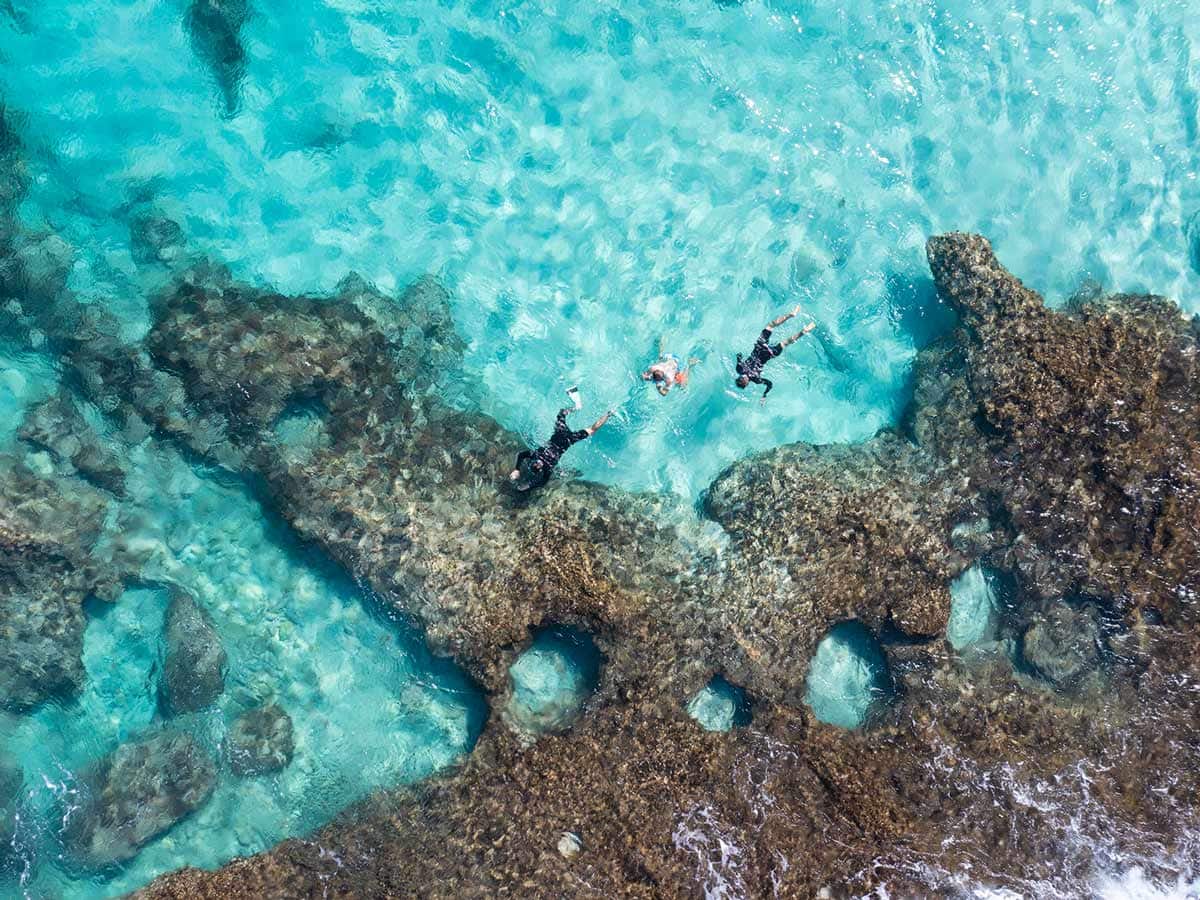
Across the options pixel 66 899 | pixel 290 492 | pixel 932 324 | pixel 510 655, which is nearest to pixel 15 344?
→ pixel 290 492

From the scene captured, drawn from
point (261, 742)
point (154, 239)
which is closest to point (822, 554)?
point (261, 742)

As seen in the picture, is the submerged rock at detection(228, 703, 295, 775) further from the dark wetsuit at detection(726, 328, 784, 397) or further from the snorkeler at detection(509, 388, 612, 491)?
the dark wetsuit at detection(726, 328, 784, 397)

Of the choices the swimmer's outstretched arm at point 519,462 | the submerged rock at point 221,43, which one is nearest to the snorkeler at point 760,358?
the swimmer's outstretched arm at point 519,462

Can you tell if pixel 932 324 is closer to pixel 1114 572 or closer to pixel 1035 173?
pixel 1035 173

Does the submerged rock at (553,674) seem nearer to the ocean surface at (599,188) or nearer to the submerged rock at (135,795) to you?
the ocean surface at (599,188)

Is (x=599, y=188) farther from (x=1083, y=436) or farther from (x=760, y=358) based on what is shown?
(x=1083, y=436)

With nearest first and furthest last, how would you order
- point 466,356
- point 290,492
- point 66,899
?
point 66,899
point 290,492
point 466,356

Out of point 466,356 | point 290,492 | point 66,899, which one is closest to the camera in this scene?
point 66,899
